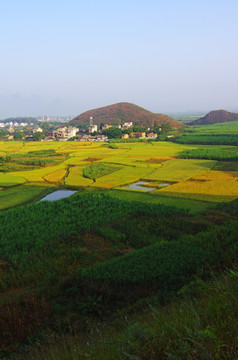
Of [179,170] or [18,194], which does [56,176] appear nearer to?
[18,194]

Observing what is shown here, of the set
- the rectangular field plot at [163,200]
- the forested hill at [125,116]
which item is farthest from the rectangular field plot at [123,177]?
the forested hill at [125,116]

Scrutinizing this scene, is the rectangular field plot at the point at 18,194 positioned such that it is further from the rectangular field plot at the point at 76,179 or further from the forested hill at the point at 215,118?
the forested hill at the point at 215,118

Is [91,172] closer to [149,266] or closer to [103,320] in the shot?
[149,266]

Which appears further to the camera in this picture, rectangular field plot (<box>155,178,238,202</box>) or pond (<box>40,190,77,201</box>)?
pond (<box>40,190,77,201</box>)

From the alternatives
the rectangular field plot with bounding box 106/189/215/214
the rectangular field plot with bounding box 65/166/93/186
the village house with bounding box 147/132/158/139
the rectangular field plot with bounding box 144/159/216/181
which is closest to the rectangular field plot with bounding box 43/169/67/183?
the rectangular field plot with bounding box 65/166/93/186

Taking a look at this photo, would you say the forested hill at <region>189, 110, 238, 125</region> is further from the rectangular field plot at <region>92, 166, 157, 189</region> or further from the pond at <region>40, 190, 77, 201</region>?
the pond at <region>40, 190, 77, 201</region>

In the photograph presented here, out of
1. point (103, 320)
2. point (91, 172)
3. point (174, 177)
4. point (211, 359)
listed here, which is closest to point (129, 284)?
point (103, 320)
